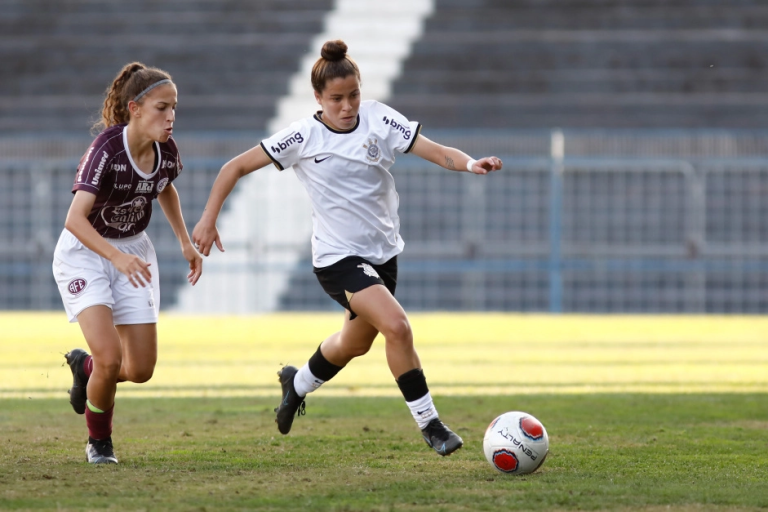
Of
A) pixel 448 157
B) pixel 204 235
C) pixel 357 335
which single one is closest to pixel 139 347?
pixel 204 235

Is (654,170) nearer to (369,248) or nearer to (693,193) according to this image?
(693,193)

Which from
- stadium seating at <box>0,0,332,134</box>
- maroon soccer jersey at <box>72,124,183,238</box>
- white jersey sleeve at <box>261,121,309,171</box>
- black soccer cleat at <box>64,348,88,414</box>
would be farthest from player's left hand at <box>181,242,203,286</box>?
stadium seating at <box>0,0,332,134</box>

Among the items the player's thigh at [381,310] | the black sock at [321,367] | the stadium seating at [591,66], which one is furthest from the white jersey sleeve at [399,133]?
the stadium seating at [591,66]

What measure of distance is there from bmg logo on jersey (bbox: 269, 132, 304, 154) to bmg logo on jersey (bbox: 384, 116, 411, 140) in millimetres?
427

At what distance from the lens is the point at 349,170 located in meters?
5.71

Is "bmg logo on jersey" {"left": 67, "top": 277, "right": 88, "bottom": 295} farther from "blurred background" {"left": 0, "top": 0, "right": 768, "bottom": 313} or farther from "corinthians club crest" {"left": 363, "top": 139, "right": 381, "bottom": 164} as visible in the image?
"blurred background" {"left": 0, "top": 0, "right": 768, "bottom": 313}

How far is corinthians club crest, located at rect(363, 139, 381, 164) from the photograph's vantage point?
5707 millimetres

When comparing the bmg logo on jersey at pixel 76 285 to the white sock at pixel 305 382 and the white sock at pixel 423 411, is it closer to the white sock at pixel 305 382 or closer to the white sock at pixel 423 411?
the white sock at pixel 305 382

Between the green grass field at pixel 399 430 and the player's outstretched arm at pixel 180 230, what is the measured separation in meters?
0.87

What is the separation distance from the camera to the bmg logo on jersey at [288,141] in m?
5.68

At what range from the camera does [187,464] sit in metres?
5.28

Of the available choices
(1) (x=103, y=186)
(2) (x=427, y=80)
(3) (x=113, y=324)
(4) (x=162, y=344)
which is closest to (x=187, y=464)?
(3) (x=113, y=324)

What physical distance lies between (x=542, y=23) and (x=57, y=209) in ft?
32.7

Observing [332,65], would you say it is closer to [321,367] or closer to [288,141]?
[288,141]
